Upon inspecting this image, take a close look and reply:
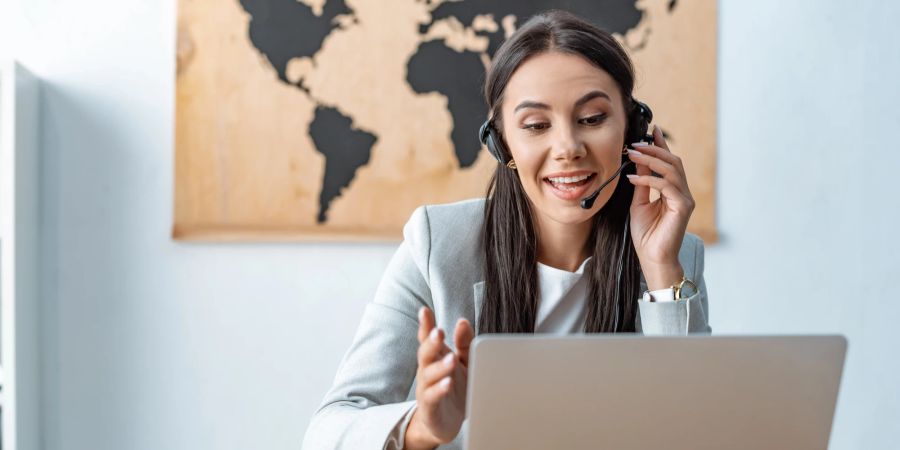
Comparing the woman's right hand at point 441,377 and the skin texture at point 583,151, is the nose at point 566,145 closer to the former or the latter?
the skin texture at point 583,151

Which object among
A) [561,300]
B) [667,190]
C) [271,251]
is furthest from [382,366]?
[271,251]

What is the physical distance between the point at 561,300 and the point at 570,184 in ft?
0.66

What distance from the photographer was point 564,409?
0.75 metres

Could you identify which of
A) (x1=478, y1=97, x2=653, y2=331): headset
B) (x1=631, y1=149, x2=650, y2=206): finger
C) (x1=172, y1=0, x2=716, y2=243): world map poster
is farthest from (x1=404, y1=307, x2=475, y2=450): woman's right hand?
(x1=172, y1=0, x2=716, y2=243): world map poster

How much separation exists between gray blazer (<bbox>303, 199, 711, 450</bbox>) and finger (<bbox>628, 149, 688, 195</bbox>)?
14 centimetres

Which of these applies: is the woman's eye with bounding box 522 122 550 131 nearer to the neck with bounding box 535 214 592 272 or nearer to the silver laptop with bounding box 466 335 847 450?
the neck with bounding box 535 214 592 272

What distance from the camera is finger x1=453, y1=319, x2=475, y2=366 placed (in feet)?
2.84

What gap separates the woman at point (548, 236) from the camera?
1.31 m

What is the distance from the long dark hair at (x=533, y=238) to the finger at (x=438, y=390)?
0.46 meters

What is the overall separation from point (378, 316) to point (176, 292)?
1.33m

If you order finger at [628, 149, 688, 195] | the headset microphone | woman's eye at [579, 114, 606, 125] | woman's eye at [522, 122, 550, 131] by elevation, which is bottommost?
the headset microphone

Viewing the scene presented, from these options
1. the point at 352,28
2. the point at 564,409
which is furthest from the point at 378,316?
the point at 352,28

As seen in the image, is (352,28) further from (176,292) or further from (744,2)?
(744,2)

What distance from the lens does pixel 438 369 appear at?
2.85 ft
